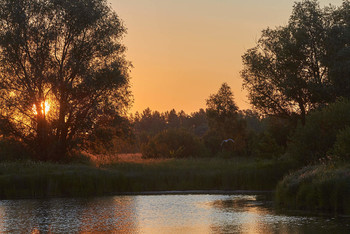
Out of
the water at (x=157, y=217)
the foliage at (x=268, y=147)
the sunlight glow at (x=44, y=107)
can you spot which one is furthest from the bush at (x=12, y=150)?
the foliage at (x=268, y=147)

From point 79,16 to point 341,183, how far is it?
104 feet

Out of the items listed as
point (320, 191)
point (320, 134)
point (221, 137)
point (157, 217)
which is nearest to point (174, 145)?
point (221, 137)

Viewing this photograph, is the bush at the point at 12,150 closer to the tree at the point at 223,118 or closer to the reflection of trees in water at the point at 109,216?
the reflection of trees in water at the point at 109,216

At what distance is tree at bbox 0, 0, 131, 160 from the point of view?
50375 mm

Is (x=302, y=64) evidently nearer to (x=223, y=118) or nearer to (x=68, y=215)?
(x=223, y=118)

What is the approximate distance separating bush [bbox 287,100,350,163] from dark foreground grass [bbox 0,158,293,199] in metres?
2.17

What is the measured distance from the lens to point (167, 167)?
1857 inches

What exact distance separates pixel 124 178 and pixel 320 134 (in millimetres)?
15454

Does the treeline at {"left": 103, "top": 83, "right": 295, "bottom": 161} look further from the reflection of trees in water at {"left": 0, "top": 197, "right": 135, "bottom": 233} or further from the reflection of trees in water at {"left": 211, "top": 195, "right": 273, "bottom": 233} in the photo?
the reflection of trees in water at {"left": 0, "top": 197, "right": 135, "bottom": 233}

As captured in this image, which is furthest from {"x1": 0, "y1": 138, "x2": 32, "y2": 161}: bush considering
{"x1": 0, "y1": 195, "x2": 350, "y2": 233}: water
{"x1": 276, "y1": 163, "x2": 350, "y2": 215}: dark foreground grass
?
{"x1": 276, "y1": 163, "x2": 350, "y2": 215}: dark foreground grass

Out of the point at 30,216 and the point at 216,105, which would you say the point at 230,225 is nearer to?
the point at 30,216

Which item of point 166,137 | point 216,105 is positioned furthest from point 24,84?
point 216,105

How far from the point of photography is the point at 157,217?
27.5 metres

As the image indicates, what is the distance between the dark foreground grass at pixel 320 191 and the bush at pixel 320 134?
33.0 ft
